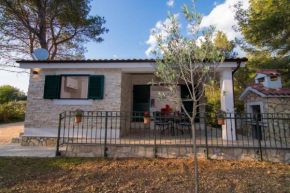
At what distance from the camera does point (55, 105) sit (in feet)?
20.5

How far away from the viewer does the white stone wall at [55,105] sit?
20.3ft

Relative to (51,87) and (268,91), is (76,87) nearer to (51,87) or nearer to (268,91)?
(51,87)

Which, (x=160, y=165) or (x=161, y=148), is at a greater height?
(x=161, y=148)

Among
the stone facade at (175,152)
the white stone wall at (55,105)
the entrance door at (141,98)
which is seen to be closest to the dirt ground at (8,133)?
the white stone wall at (55,105)

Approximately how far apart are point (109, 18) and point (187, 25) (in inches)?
391

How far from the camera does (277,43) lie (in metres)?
8.27

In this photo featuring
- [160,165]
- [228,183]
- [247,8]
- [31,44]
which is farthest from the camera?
[31,44]

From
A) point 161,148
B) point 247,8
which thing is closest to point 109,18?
point 247,8

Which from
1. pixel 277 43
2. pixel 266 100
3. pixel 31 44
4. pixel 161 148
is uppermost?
pixel 31 44

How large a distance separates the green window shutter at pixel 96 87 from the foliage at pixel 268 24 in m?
8.34

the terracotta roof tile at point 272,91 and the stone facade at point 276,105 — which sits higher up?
the terracotta roof tile at point 272,91

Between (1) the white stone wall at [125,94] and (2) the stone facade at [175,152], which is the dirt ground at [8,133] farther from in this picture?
(1) the white stone wall at [125,94]

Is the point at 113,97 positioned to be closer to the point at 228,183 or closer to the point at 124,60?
the point at 124,60

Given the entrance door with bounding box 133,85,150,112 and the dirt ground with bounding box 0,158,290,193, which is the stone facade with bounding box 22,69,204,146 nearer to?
the dirt ground with bounding box 0,158,290,193
